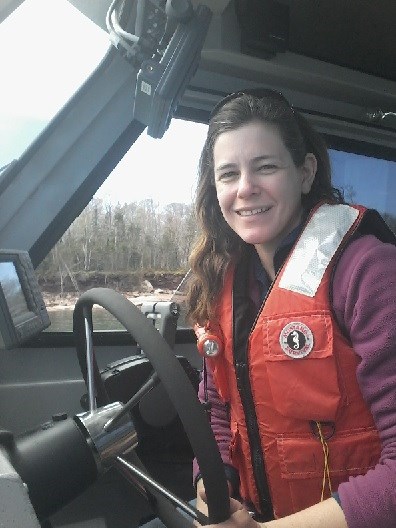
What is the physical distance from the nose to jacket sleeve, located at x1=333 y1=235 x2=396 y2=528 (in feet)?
0.96

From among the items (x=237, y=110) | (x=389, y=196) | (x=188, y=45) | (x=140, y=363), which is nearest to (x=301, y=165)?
(x=237, y=110)

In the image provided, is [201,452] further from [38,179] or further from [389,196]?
[389,196]

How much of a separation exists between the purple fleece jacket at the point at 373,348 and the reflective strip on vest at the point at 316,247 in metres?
0.04

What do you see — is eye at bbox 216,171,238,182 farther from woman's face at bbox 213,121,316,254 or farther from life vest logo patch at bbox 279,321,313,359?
life vest logo patch at bbox 279,321,313,359

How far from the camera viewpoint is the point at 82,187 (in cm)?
209

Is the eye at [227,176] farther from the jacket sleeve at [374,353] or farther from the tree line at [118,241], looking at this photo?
the tree line at [118,241]

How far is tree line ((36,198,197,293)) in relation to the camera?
2.06 meters

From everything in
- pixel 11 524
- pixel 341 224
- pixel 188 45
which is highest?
pixel 188 45

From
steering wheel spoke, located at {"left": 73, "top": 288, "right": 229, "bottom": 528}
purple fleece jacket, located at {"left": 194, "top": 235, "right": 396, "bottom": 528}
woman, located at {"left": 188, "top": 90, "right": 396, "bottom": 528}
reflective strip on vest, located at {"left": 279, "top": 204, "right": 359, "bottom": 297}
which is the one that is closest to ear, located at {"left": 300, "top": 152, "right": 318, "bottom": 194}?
woman, located at {"left": 188, "top": 90, "right": 396, "bottom": 528}

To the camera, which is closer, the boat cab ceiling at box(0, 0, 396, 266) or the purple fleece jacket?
the purple fleece jacket

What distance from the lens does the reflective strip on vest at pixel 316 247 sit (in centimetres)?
122

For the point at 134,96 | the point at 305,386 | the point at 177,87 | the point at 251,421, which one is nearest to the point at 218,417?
the point at 251,421

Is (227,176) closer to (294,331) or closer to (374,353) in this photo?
(294,331)

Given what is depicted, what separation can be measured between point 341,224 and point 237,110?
1.27 ft
